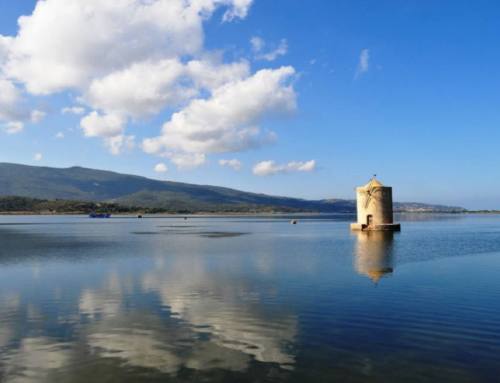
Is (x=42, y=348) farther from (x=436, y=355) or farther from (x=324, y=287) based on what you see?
(x=324, y=287)

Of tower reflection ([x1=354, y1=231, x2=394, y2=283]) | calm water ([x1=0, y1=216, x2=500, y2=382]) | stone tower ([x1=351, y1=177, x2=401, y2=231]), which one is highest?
stone tower ([x1=351, y1=177, x2=401, y2=231])

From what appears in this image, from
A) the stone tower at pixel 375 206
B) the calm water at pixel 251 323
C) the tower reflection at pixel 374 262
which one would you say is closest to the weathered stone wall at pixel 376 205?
the stone tower at pixel 375 206

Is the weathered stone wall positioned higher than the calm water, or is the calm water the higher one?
the weathered stone wall

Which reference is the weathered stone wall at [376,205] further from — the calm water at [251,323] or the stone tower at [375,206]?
the calm water at [251,323]

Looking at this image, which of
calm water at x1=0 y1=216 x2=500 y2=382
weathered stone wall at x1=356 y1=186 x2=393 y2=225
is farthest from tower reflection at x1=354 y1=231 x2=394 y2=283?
weathered stone wall at x1=356 y1=186 x2=393 y2=225

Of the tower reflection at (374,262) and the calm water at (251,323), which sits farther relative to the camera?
the tower reflection at (374,262)

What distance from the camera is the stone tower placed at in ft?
215

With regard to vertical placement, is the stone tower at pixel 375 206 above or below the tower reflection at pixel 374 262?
above

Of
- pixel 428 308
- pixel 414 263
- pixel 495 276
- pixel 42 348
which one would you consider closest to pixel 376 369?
pixel 428 308

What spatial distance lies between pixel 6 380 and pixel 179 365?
3790mm

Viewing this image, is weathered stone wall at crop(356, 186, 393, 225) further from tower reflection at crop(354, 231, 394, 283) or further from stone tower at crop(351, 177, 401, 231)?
tower reflection at crop(354, 231, 394, 283)

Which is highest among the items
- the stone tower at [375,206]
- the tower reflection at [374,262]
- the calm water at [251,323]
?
the stone tower at [375,206]

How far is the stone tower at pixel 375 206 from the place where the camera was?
65438mm

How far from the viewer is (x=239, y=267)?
29.1 m
